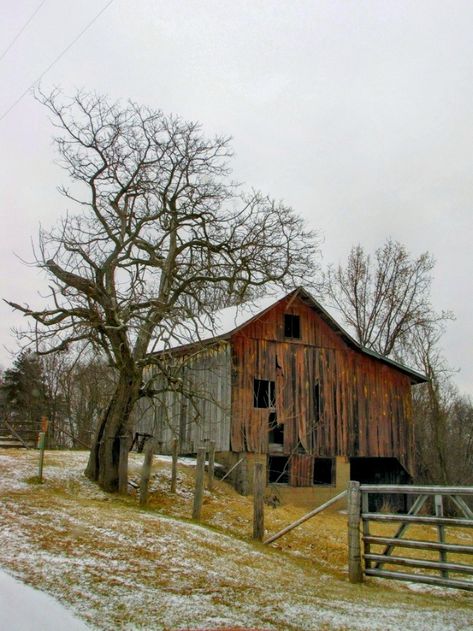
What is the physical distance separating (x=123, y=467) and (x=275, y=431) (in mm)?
9691

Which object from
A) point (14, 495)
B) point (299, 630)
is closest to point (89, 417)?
point (14, 495)

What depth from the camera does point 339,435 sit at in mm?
26875

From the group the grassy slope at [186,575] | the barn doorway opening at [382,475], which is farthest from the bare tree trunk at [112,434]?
the barn doorway opening at [382,475]

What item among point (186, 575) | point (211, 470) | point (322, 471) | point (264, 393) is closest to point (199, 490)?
point (211, 470)

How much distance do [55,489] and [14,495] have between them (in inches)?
93.5

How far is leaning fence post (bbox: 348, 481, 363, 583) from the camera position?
10484 millimetres

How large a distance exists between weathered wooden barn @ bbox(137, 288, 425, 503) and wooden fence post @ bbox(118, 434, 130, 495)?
242 inches

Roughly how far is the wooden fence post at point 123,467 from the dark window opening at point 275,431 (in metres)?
8.62

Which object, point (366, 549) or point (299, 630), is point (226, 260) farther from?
point (299, 630)

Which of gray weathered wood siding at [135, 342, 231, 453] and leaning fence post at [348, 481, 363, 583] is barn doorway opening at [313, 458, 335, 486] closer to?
gray weathered wood siding at [135, 342, 231, 453]

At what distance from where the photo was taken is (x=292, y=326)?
88.4 feet

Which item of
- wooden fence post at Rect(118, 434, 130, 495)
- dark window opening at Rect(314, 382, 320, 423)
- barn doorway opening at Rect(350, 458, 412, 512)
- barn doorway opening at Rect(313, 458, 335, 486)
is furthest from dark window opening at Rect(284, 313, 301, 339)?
wooden fence post at Rect(118, 434, 130, 495)

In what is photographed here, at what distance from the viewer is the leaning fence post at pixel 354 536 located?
10484mm

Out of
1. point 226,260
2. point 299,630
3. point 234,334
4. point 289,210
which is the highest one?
point 289,210
